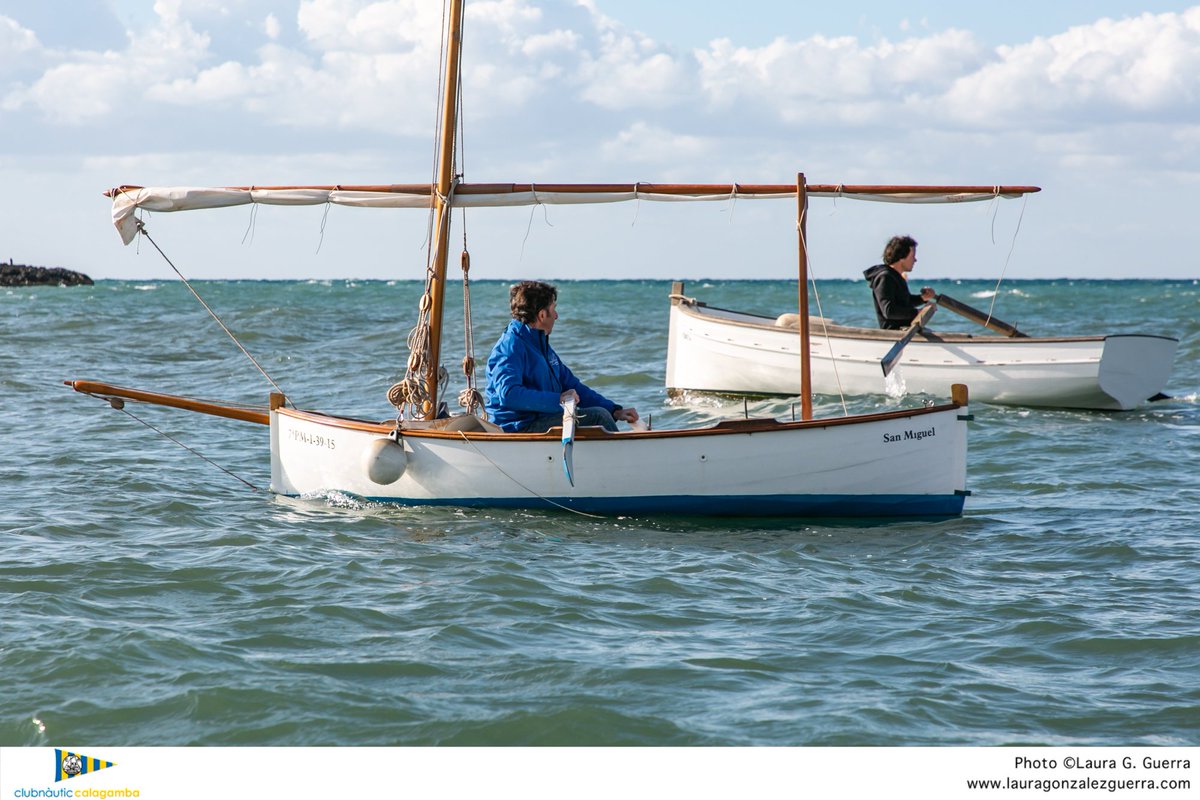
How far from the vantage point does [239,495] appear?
34.4 feet

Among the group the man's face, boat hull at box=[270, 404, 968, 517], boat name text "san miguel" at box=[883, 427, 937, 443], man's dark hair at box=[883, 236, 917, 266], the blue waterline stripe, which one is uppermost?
man's dark hair at box=[883, 236, 917, 266]

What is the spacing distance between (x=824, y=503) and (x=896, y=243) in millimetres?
4837

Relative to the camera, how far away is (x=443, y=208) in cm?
995

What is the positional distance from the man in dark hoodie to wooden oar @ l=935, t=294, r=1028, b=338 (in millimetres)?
150

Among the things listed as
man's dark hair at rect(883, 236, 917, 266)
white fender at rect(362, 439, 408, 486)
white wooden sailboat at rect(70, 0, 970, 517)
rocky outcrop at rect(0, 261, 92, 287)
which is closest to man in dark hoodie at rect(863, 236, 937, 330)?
man's dark hair at rect(883, 236, 917, 266)

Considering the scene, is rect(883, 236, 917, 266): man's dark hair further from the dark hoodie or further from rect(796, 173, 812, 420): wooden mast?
rect(796, 173, 812, 420): wooden mast

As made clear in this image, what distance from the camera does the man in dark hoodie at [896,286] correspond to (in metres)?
13.1

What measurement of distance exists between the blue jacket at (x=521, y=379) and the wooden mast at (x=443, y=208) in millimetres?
855

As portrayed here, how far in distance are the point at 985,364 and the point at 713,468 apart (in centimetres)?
767

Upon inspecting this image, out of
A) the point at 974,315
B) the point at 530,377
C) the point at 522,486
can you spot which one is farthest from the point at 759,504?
the point at 974,315

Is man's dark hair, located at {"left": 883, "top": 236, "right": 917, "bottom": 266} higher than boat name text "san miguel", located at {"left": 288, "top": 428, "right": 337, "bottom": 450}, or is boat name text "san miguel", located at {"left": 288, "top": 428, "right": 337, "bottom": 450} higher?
man's dark hair, located at {"left": 883, "top": 236, "right": 917, "bottom": 266}

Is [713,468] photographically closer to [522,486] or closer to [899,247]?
[522,486]
